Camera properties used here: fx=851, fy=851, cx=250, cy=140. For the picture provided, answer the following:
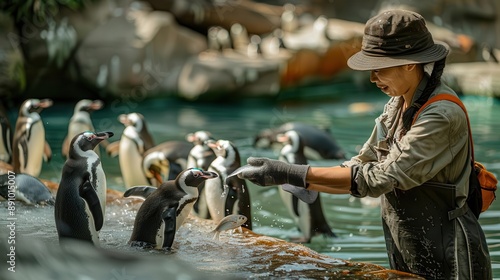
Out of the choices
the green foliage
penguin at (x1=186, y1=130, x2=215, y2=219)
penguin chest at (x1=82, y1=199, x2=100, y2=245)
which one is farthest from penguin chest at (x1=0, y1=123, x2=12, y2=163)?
the green foliage

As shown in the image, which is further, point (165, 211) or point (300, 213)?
point (300, 213)

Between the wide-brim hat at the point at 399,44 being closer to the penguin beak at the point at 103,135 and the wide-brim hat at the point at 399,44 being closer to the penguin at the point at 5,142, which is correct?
the penguin beak at the point at 103,135

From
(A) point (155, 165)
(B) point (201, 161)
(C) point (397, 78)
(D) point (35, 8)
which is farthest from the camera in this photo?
(D) point (35, 8)

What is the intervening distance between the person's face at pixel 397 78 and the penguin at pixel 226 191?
208cm

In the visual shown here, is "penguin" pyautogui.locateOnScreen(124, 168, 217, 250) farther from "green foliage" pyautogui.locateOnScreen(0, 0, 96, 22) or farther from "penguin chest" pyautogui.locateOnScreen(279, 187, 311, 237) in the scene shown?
"green foliage" pyautogui.locateOnScreen(0, 0, 96, 22)

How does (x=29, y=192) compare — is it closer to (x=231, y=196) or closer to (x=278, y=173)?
(x=231, y=196)

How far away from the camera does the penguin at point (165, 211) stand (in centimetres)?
392

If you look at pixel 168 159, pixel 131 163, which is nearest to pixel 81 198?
pixel 168 159

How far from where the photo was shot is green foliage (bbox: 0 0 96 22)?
1176 cm

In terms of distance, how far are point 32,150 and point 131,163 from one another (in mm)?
833

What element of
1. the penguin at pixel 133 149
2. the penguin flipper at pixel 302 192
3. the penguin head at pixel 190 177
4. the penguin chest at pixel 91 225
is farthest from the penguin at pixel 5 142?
the penguin flipper at pixel 302 192

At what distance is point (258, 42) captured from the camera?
15352mm

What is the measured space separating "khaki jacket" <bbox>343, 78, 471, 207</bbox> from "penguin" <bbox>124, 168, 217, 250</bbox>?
1040mm

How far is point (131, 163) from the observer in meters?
7.25
